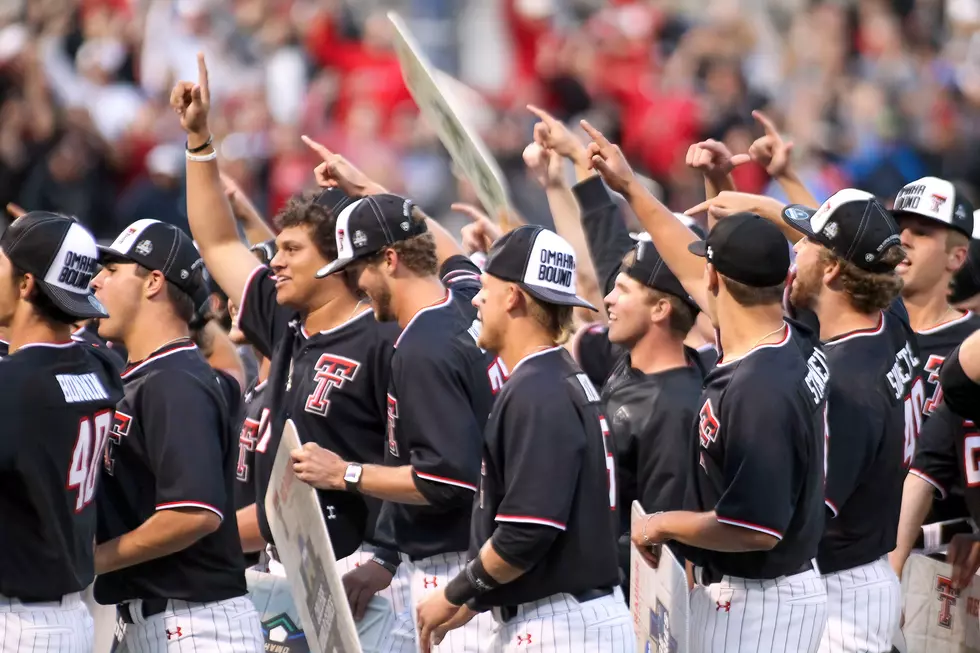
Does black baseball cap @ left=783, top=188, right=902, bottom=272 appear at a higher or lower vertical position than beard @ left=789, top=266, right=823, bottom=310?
higher

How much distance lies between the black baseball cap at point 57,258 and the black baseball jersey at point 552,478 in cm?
137

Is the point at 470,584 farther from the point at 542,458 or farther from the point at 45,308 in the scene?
the point at 45,308

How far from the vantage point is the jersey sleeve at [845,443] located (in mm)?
5289

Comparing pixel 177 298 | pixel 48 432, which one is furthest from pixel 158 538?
pixel 177 298

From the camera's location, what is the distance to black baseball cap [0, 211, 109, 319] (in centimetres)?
483

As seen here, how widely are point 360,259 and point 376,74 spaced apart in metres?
8.64

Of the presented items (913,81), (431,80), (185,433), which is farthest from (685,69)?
(185,433)

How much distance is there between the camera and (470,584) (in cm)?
480

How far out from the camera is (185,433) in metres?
5.08

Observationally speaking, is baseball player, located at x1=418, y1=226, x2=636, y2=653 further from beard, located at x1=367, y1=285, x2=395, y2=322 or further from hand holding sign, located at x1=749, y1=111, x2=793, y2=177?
hand holding sign, located at x1=749, y1=111, x2=793, y2=177

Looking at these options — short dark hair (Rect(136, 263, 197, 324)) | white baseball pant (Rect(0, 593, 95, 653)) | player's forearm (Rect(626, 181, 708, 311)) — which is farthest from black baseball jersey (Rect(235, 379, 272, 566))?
player's forearm (Rect(626, 181, 708, 311))

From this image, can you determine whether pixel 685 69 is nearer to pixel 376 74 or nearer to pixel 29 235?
pixel 376 74

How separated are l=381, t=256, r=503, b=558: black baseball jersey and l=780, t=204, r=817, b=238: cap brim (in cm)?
121

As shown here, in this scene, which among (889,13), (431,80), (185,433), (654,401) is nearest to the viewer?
(185,433)
